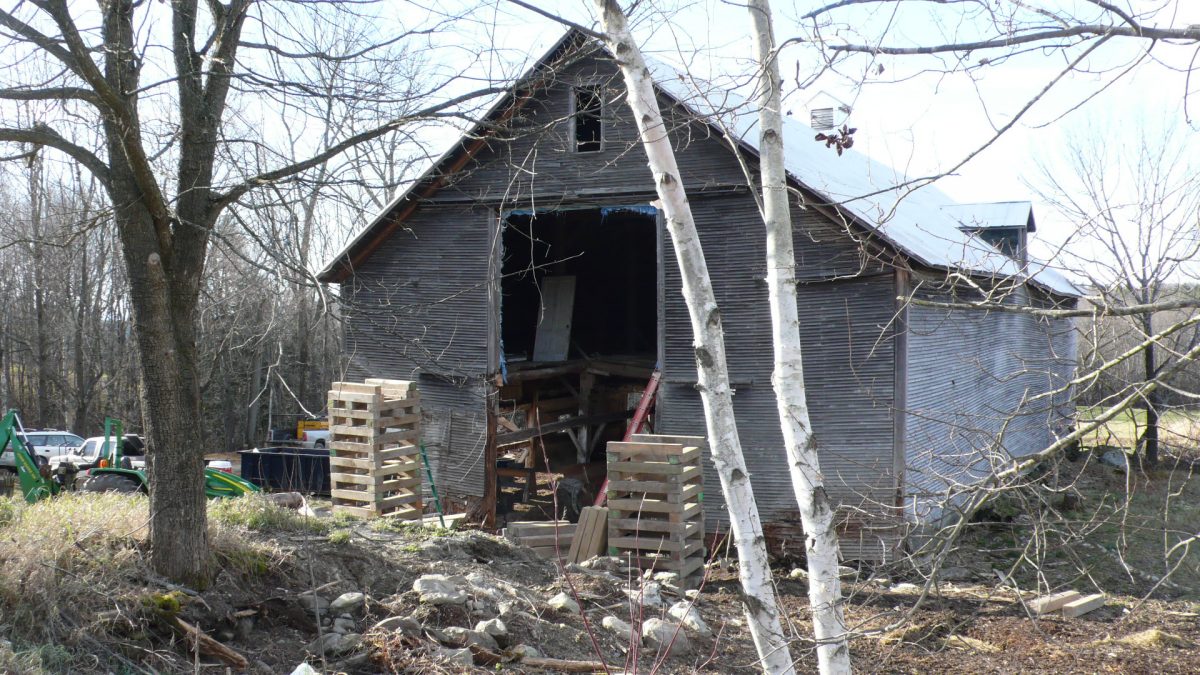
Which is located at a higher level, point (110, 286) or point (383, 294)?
point (110, 286)

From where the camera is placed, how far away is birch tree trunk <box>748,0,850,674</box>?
17.8 feet

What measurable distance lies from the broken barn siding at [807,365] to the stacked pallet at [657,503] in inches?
54.5

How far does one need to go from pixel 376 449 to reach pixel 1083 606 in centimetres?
839

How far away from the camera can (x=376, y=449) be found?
461 inches

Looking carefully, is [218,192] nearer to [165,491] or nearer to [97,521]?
[165,491]

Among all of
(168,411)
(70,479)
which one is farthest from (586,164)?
(70,479)

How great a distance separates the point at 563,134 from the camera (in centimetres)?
1289

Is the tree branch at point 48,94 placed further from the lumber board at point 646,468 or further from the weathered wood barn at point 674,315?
the lumber board at point 646,468

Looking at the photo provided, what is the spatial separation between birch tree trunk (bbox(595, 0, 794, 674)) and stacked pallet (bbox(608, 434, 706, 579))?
465 centimetres

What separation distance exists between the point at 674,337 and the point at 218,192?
6908 millimetres

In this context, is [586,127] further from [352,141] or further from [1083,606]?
[1083,606]

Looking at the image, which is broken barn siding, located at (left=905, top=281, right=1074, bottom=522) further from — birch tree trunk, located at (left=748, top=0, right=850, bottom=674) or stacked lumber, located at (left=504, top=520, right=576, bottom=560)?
stacked lumber, located at (left=504, top=520, right=576, bottom=560)

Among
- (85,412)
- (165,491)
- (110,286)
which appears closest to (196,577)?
(165,491)

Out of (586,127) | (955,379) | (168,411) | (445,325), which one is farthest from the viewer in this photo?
(586,127)
